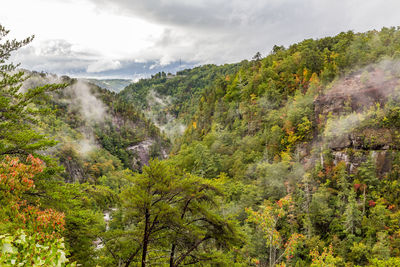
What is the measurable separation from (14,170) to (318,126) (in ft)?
127

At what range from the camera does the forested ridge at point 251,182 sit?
30.3ft

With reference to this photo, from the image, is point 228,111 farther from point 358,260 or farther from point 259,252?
point 358,260

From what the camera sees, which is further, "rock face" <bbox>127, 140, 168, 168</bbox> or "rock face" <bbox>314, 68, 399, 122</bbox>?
"rock face" <bbox>127, 140, 168, 168</bbox>

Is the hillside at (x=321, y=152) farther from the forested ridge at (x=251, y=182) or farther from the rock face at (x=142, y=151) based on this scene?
the rock face at (x=142, y=151)

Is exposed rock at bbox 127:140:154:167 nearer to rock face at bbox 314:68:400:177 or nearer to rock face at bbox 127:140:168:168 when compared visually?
rock face at bbox 127:140:168:168

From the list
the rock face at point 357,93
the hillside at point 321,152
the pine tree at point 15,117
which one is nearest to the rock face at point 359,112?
the rock face at point 357,93

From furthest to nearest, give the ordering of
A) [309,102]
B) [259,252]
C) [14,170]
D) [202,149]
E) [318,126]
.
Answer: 1. [202,149]
2. [309,102]
3. [318,126]
4. [259,252]
5. [14,170]

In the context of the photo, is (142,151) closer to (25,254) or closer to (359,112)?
(359,112)

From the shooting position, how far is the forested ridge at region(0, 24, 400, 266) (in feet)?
30.3

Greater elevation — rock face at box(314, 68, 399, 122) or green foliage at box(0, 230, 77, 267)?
rock face at box(314, 68, 399, 122)

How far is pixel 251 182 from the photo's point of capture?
39219mm

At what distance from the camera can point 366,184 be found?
2847cm

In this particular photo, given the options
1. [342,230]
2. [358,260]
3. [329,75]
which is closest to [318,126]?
[329,75]

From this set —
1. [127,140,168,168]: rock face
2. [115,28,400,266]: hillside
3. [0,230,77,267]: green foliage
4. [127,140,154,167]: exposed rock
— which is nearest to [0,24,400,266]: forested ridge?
[0,230,77,267]: green foliage
